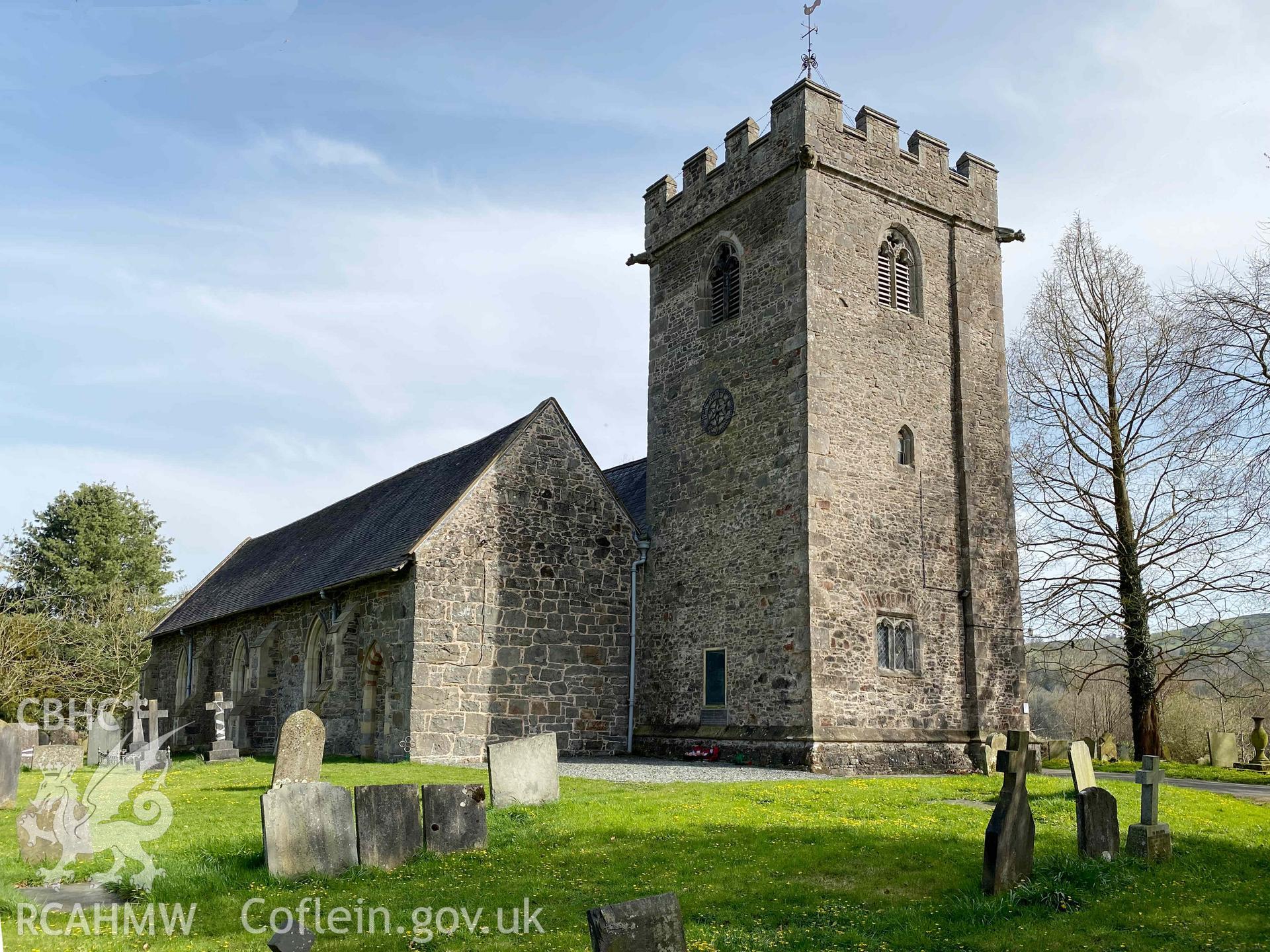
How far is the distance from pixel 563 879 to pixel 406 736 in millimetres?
11592

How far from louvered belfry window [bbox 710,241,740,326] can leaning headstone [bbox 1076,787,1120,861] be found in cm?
1531

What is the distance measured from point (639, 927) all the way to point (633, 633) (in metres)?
18.3

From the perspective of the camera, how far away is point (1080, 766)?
34.6ft

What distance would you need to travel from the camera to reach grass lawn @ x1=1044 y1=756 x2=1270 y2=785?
20.3 meters

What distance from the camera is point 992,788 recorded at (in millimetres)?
15125

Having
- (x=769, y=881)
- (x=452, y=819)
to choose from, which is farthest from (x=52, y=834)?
(x=769, y=881)

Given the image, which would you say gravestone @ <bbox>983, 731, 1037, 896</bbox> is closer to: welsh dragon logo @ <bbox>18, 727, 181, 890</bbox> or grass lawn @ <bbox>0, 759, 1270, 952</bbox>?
grass lawn @ <bbox>0, 759, 1270, 952</bbox>

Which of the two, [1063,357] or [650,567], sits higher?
[1063,357]

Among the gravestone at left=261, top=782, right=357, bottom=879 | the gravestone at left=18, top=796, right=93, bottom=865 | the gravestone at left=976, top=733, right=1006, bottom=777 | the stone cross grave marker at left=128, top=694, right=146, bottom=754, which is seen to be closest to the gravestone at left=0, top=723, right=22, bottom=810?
the gravestone at left=18, top=796, right=93, bottom=865

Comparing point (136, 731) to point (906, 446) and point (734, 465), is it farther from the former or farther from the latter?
point (906, 446)

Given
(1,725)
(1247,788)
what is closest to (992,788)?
(1247,788)

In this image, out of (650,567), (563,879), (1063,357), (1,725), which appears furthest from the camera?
(1063,357)

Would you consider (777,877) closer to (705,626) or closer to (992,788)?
(992,788)

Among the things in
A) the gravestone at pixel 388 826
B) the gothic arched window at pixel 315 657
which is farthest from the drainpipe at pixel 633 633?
the gravestone at pixel 388 826
